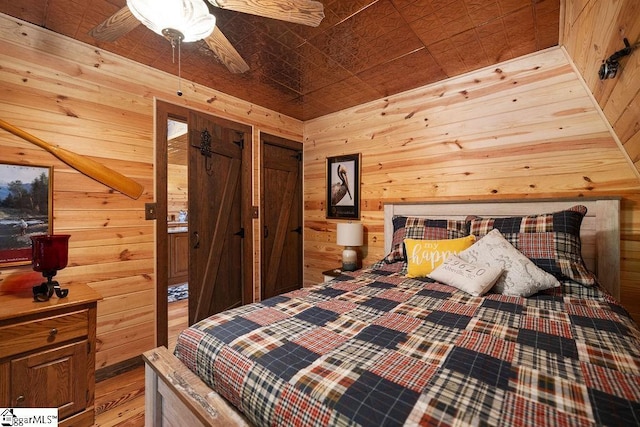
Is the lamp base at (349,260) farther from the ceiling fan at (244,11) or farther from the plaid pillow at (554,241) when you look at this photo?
the ceiling fan at (244,11)

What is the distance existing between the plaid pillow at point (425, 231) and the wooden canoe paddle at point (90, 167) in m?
2.14

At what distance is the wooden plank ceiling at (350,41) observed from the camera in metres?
1.64

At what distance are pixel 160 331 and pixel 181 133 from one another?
9.90ft

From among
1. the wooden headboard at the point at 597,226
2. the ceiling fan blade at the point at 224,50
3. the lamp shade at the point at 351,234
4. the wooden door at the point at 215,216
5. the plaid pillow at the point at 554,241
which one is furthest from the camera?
the lamp shade at the point at 351,234

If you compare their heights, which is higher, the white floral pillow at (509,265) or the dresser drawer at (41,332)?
the white floral pillow at (509,265)

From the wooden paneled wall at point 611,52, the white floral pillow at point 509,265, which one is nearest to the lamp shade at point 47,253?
the white floral pillow at point 509,265

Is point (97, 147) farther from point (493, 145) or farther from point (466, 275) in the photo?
point (493, 145)

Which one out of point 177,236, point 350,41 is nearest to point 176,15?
point 350,41

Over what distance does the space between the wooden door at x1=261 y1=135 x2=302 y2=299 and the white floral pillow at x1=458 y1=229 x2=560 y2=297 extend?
217 centimetres

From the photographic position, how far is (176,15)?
1231mm

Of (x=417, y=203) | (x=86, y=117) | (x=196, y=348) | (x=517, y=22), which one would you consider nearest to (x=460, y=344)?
(x=196, y=348)

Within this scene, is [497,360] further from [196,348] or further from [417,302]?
[196,348]

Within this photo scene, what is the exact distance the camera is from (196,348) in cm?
108

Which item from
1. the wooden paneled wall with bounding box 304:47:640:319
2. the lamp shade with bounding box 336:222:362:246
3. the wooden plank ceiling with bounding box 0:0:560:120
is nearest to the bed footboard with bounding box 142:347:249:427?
the wooden plank ceiling with bounding box 0:0:560:120
